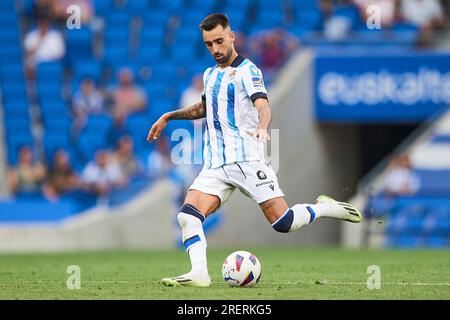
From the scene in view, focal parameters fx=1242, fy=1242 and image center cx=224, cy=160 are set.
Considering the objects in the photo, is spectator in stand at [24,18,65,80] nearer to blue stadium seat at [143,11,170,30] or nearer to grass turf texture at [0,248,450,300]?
blue stadium seat at [143,11,170,30]

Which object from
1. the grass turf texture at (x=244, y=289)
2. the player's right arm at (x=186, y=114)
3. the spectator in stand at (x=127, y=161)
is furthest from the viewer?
the spectator in stand at (x=127, y=161)

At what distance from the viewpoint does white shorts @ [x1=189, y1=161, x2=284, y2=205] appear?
1028cm

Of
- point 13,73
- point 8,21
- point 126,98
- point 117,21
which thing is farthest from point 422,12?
point 8,21

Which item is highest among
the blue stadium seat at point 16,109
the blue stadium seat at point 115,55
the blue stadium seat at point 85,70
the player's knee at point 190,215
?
the blue stadium seat at point 115,55

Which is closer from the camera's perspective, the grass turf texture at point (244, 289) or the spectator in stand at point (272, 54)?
the grass turf texture at point (244, 289)

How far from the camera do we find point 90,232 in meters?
20.2

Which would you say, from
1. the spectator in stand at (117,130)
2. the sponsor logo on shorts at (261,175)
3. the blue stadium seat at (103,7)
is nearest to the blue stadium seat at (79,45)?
the blue stadium seat at (103,7)

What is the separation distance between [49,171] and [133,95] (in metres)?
2.25

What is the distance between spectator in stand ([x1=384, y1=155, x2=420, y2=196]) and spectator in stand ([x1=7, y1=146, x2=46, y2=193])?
6.10 m

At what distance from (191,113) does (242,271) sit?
1.55 meters

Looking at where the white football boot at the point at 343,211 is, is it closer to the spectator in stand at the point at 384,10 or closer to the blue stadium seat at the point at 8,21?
the spectator in stand at the point at 384,10

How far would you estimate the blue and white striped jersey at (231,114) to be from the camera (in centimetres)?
1024

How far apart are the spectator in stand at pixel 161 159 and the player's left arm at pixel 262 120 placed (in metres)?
11.4

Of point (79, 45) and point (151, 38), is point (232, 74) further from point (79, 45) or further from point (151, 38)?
Answer: point (151, 38)
